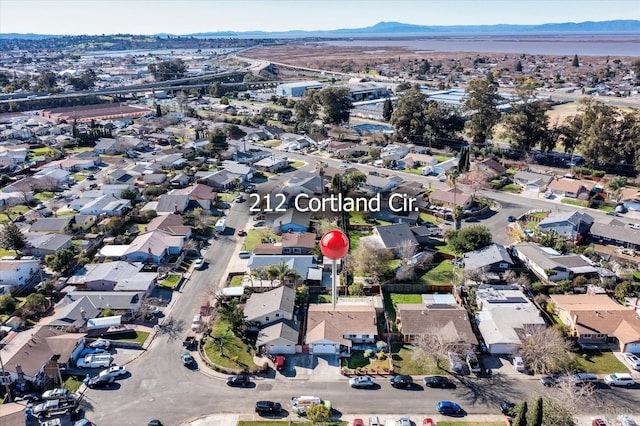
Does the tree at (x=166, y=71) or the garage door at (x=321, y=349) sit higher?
the tree at (x=166, y=71)

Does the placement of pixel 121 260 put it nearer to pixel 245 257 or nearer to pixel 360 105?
pixel 245 257

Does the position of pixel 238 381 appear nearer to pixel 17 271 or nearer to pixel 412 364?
pixel 412 364

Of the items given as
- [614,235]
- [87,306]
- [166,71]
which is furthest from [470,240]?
[166,71]

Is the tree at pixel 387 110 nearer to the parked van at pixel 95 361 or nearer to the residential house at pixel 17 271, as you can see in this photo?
the residential house at pixel 17 271

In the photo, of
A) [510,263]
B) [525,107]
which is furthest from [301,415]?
[525,107]

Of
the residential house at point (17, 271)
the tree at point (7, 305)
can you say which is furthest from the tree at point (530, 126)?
the tree at point (7, 305)
